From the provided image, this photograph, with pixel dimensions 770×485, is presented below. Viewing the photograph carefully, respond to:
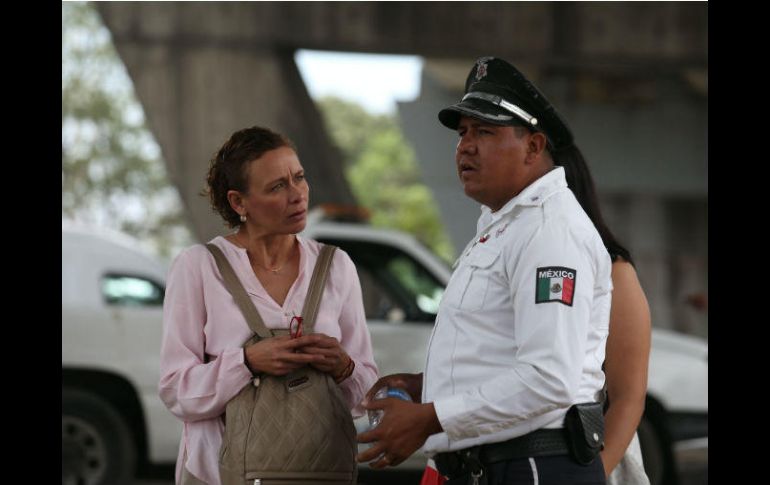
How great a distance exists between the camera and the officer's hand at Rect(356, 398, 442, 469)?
2965 millimetres

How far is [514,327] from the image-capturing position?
2.99 m

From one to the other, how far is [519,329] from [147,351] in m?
6.00

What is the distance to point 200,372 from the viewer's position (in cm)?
340

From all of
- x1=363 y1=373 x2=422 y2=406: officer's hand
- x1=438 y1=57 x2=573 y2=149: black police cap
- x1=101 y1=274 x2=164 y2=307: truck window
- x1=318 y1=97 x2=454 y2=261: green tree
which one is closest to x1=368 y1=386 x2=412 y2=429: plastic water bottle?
x1=363 y1=373 x2=422 y2=406: officer's hand

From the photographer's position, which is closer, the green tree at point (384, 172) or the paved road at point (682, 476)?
the paved road at point (682, 476)

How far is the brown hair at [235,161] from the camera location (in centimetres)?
359

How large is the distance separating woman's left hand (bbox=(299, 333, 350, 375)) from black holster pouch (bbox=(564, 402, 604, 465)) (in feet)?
2.24

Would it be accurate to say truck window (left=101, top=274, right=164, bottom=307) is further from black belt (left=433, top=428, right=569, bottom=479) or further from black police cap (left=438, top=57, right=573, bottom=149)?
black belt (left=433, top=428, right=569, bottom=479)

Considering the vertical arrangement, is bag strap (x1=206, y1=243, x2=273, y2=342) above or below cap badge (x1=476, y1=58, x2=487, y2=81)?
below

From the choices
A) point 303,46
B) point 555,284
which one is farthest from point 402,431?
point 303,46

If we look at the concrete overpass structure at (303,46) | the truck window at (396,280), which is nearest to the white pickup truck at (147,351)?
the truck window at (396,280)

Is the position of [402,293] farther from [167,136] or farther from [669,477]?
[167,136]

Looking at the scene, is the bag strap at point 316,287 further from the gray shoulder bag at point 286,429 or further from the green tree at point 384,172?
the green tree at point 384,172

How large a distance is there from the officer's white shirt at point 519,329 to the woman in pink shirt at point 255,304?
424 millimetres
